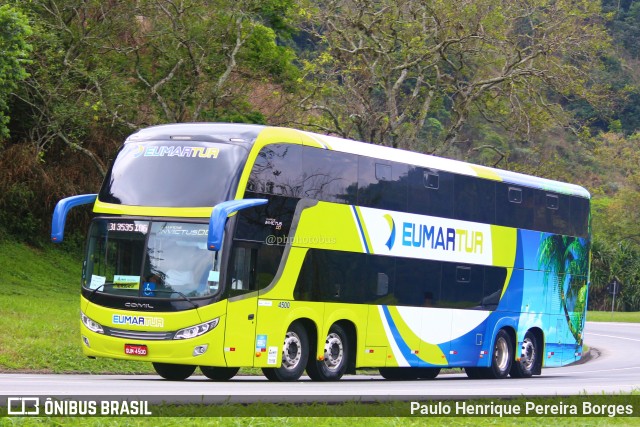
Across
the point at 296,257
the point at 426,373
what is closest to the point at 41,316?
the point at 426,373

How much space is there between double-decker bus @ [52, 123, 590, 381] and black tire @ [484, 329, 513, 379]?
30 millimetres

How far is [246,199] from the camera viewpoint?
1738 cm

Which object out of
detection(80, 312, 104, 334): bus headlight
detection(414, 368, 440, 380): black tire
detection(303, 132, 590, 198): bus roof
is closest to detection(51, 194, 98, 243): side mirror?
detection(80, 312, 104, 334): bus headlight

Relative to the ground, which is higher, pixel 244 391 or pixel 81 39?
pixel 81 39

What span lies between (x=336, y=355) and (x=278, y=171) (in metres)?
3.52

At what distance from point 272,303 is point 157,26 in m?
18.9

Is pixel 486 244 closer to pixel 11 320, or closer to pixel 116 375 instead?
pixel 116 375

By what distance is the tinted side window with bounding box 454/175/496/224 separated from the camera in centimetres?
2269

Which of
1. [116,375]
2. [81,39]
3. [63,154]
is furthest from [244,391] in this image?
[63,154]

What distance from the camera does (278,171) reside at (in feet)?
59.9

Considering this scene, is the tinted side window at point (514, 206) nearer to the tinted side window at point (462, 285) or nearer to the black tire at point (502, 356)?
the tinted side window at point (462, 285)

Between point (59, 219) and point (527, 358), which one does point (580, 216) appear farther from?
point (59, 219)

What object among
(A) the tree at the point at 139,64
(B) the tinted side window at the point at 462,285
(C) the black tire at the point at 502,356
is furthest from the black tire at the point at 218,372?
(A) the tree at the point at 139,64

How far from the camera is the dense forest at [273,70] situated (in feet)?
108
